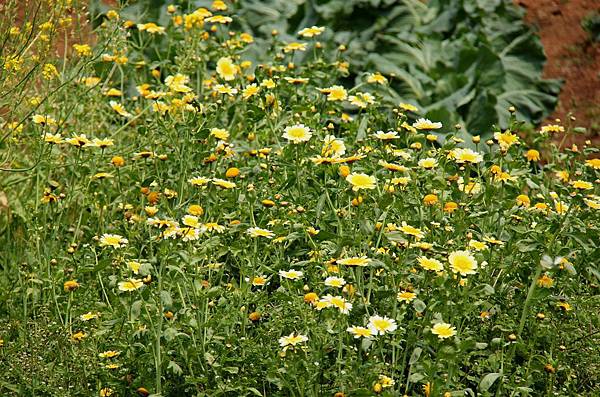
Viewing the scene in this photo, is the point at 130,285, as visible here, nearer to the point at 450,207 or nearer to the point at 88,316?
the point at 88,316

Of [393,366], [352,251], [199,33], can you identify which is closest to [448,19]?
[199,33]

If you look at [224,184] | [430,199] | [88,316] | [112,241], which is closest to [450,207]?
[430,199]

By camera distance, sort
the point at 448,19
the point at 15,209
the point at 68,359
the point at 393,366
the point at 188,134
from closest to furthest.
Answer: the point at 393,366, the point at 68,359, the point at 188,134, the point at 15,209, the point at 448,19

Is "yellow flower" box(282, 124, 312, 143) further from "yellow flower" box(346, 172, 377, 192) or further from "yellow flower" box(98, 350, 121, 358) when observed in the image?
"yellow flower" box(98, 350, 121, 358)

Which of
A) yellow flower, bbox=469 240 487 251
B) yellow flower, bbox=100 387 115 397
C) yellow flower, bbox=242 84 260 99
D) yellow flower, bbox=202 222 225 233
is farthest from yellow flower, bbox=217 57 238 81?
yellow flower, bbox=100 387 115 397

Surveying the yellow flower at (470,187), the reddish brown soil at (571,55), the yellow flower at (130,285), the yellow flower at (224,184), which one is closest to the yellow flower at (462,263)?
the yellow flower at (470,187)

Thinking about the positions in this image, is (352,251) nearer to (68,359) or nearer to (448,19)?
(68,359)

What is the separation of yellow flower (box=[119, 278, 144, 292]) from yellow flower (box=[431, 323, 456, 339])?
867mm

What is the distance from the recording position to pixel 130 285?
3.07m

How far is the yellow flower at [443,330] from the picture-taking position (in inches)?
110

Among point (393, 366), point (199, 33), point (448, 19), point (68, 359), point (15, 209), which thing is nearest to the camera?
point (393, 366)

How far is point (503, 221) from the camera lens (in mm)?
A: 3621

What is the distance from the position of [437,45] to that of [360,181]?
2.81 m

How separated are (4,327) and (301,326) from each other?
1031mm
